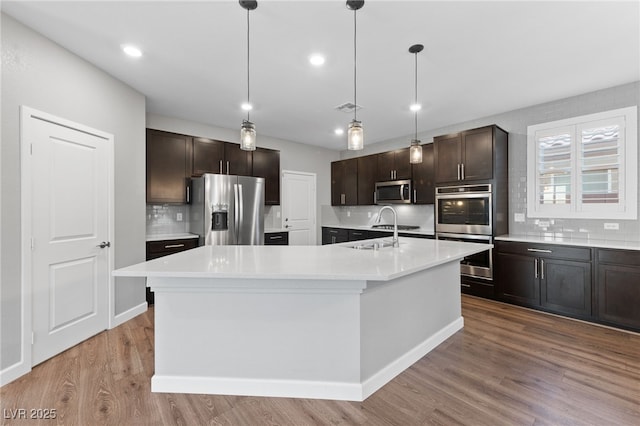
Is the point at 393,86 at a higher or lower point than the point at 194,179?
higher

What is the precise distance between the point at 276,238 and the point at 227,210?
1.20 m

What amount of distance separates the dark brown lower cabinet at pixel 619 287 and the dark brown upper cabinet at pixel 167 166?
509cm

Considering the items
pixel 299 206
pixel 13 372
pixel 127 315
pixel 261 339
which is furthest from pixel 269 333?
pixel 299 206

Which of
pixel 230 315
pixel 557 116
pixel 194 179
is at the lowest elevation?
pixel 230 315

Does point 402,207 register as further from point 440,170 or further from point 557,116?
point 557,116

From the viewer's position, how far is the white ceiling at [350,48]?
6.91 feet

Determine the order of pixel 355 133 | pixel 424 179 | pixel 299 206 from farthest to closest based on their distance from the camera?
pixel 299 206 → pixel 424 179 → pixel 355 133

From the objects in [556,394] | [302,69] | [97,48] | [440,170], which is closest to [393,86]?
[302,69]

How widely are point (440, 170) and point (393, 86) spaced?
1655mm

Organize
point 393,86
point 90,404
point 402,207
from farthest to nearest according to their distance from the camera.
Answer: point 402,207 < point 393,86 < point 90,404

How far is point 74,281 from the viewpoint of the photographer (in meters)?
2.74

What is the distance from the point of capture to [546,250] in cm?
349

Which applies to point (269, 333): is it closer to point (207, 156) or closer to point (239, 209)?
point (239, 209)

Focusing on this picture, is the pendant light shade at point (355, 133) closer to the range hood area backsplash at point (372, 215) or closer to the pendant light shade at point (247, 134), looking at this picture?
the pendant light shade at point (247, 134)
